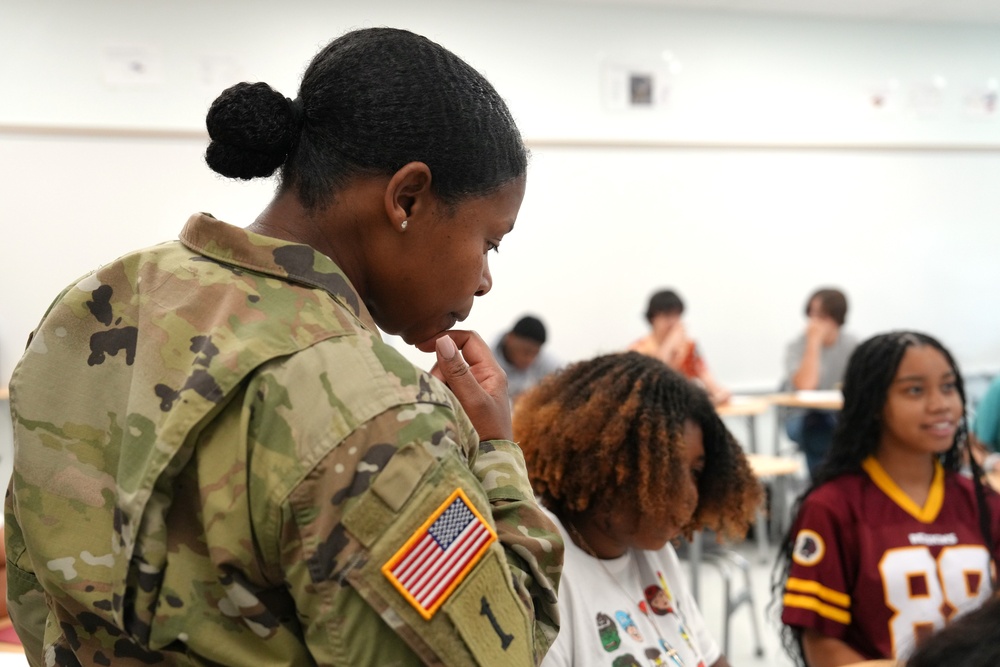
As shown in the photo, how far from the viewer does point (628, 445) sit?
1.47m

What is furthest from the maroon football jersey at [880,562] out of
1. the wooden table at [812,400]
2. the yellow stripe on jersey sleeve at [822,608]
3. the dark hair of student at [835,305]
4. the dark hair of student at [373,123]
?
the dark hair of student at [835,305]

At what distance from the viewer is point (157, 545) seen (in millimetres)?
656

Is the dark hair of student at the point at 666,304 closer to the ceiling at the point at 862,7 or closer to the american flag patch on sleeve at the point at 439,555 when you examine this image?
the ceiling at the point at 862,7

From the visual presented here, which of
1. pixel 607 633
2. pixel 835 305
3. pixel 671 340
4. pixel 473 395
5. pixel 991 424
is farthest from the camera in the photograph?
pixel 835 305

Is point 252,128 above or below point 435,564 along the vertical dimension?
above

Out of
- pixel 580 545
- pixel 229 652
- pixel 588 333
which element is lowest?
pixel 588 333

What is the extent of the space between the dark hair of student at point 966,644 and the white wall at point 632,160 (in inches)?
183

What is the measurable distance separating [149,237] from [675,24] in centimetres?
352

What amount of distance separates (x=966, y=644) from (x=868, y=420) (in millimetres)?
1547

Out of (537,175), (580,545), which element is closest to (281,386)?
(580,545)

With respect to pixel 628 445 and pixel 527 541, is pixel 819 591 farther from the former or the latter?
pixel 527 541

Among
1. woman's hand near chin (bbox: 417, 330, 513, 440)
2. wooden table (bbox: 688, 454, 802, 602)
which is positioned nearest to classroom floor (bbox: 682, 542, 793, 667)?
wooden table (bbox: 688, 454, 802, 602)

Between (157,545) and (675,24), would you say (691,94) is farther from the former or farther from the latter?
(157,545)

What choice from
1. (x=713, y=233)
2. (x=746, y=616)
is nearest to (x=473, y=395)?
(x=746, y=616)
